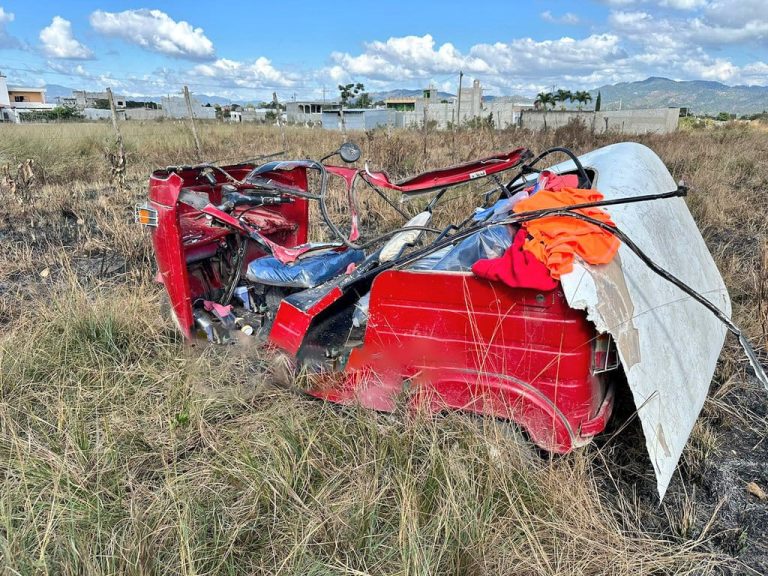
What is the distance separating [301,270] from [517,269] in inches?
65.5

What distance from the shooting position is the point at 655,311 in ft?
7.65

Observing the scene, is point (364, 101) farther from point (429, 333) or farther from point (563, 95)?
point (429, 333)

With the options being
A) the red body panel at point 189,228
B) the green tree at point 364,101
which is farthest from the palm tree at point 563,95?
the red body panel at point 189,228

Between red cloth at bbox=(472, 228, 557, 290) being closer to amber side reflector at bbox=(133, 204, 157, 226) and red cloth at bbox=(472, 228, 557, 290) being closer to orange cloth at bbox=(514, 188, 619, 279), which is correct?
orange cloth at bbox=(514, 188, 619, 279)

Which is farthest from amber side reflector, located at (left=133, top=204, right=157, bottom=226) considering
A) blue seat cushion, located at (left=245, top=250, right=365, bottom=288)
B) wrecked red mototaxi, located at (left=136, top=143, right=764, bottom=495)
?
blue seat cushion, located at (left=245, top=250, right=365, bottom=288)

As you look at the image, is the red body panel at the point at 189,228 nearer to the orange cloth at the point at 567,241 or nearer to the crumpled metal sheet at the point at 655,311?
the orange cloth at the point at 567,241

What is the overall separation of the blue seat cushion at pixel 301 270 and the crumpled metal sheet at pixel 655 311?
1.67m

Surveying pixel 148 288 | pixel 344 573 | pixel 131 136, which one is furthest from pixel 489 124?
pixel 344 573

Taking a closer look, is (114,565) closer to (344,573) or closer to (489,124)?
(344,573)

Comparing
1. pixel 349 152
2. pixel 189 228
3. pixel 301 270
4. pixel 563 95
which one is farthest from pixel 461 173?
pixel 563 95

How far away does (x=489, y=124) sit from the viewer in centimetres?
1462

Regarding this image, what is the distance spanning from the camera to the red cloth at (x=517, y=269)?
6.60ft

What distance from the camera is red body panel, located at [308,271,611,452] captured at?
2.12 meters

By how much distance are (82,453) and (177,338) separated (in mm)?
1364
